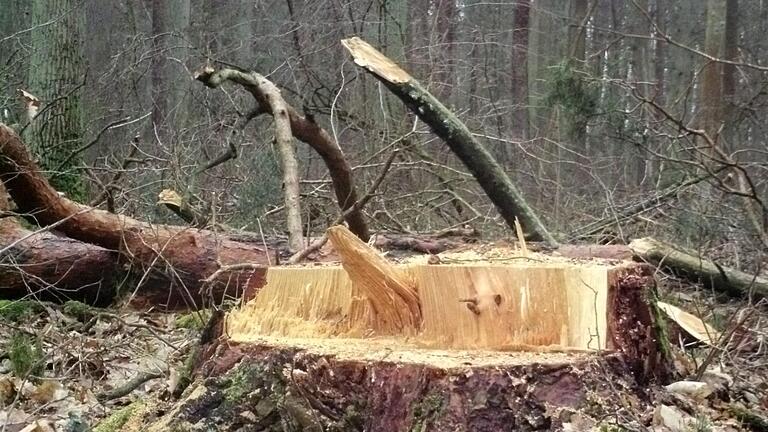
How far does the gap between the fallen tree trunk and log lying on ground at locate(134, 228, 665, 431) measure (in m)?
1.84

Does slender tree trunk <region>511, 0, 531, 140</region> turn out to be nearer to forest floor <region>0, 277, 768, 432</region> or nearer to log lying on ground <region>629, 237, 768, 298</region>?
log lying on ground <region>629, 237, 768, 298</region>

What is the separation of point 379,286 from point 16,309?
3.14 metres

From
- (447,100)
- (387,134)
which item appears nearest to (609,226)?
(387,134)

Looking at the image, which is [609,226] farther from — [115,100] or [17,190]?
[115,100]

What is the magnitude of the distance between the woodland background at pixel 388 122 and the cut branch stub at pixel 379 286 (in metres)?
2.29

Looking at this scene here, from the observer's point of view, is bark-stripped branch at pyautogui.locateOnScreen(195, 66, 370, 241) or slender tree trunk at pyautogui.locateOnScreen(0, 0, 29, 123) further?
slender tree trunk at pyautogui.locateOnScreen(0, 0, 29, 123)

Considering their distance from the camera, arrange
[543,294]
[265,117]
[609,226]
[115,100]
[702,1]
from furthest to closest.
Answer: [702,1] < [115,100] < [265,117] < [609,226] < [543,294]

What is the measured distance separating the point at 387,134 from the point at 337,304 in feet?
15.3

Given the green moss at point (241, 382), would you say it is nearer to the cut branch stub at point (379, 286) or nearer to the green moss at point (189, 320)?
the cut branch stub at point (379, 286)

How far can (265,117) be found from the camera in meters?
8.84

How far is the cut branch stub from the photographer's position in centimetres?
263

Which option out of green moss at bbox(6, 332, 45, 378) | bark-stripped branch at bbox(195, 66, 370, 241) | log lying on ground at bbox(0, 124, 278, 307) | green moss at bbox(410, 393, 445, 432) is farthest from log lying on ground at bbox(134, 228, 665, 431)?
bark-stripped branch at bbox(195, 66, 370, 241)

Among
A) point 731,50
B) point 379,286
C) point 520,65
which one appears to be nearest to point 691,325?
point 379,286

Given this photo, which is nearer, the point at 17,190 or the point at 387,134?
the point at 17,190
